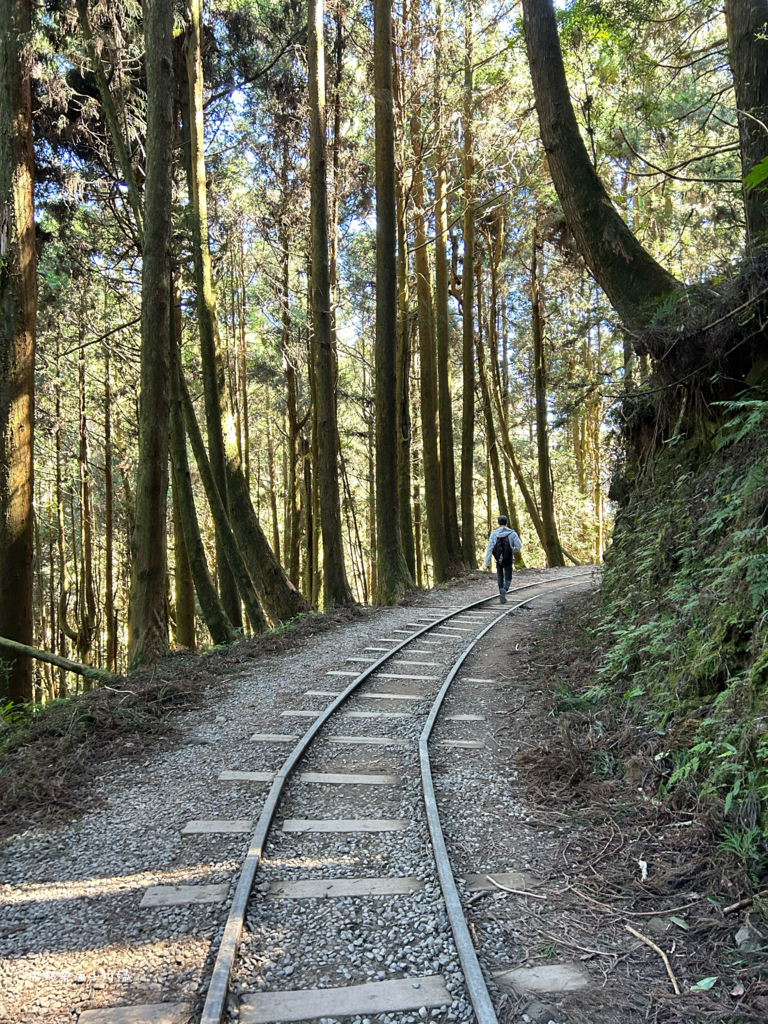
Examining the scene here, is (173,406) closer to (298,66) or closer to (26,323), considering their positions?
(26,323)

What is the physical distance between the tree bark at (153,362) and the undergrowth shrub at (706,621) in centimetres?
603

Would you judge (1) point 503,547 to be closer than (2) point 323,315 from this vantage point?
No

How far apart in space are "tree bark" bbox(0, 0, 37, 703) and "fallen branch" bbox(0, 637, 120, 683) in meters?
1.06

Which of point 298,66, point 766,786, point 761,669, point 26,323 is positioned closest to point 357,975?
point 766,786

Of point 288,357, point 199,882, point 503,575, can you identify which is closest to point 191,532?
point 503,575

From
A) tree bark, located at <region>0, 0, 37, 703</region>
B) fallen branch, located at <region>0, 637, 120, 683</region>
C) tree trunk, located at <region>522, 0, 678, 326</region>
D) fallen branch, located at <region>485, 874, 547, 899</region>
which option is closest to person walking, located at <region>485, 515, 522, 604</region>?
tree trunk, located at <region>522, 0, 678, 326</region>

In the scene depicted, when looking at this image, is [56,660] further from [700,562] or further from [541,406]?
[541,406]

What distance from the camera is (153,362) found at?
880 cm

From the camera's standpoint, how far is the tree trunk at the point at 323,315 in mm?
13055

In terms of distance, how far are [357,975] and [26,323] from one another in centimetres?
853

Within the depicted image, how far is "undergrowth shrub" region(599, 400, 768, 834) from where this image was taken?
3883mm

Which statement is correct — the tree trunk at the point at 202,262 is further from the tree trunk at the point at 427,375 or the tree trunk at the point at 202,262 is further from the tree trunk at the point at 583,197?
the tree trunk at the point at 427,375

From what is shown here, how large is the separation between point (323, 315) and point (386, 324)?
1.70 m

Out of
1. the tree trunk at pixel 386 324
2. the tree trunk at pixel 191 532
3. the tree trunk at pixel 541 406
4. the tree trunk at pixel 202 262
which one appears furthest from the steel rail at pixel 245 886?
the tree trunk at pixel 541 406
